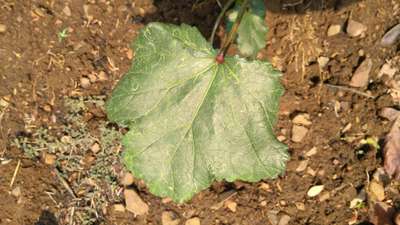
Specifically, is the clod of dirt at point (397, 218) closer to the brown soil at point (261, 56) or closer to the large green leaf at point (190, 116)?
the brown soil at point (261, 56)

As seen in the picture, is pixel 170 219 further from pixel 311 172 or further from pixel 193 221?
pixel 311 172

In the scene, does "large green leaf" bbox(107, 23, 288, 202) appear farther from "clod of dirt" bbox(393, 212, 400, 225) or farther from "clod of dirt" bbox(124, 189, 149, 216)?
"clod of dirt" bbox(393, 212, 400, 225)

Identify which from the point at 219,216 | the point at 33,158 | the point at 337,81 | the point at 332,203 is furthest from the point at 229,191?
the point at 33,158

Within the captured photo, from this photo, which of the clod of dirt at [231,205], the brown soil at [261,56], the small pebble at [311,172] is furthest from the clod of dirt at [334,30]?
the clod of dirt at [231,205]

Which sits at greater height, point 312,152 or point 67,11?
point 67,11

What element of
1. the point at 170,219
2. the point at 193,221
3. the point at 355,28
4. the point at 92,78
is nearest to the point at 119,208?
the point at 170,219
